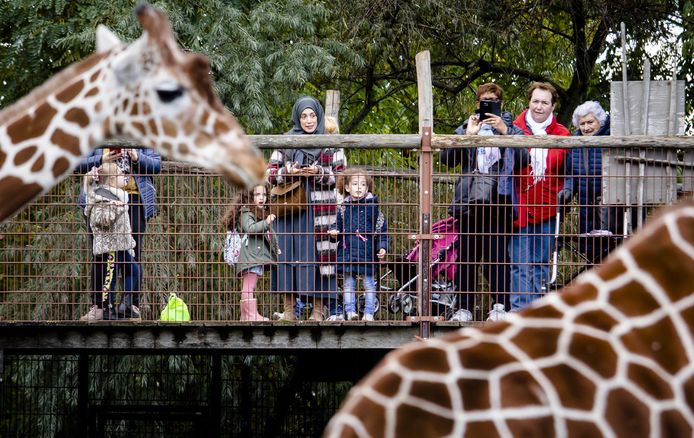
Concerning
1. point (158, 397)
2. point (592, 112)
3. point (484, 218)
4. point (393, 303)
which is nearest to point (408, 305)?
point (393, 303)

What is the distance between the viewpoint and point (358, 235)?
355 inches

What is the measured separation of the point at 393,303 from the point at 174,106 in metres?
4.60

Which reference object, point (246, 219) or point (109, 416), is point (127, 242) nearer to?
point (246, 219)

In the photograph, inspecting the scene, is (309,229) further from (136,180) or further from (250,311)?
(136,180)

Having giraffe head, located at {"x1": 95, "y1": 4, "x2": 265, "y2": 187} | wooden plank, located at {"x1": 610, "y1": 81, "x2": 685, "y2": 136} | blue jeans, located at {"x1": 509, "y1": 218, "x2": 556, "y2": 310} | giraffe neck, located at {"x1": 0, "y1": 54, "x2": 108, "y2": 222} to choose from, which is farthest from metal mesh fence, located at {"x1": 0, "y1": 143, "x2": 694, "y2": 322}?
→ giraffe head, located at {"x1": 95, "y1": 4, "x2": 265, "y2": 187}

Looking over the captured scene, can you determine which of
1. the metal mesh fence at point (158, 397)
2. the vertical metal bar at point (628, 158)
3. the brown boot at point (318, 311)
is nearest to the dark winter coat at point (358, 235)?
the brown boot at point (318, 311)

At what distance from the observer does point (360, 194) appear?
9031 mm

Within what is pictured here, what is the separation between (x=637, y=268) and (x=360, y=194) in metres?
6.31

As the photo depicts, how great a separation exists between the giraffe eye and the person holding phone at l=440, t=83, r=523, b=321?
4254 mm

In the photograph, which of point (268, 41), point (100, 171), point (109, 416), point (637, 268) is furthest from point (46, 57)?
point (637, 268)

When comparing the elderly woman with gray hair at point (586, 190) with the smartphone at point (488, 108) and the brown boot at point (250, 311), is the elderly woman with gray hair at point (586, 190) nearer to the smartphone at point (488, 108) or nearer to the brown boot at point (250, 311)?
the smartphone at point (488, 108)

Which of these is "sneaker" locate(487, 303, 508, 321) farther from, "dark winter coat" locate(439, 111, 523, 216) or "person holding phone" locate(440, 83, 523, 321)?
"dark winter coat" locate(439, 111, 523, 216)

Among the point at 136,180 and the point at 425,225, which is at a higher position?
the point at 136,180

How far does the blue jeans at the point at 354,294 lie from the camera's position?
30.0 feet
